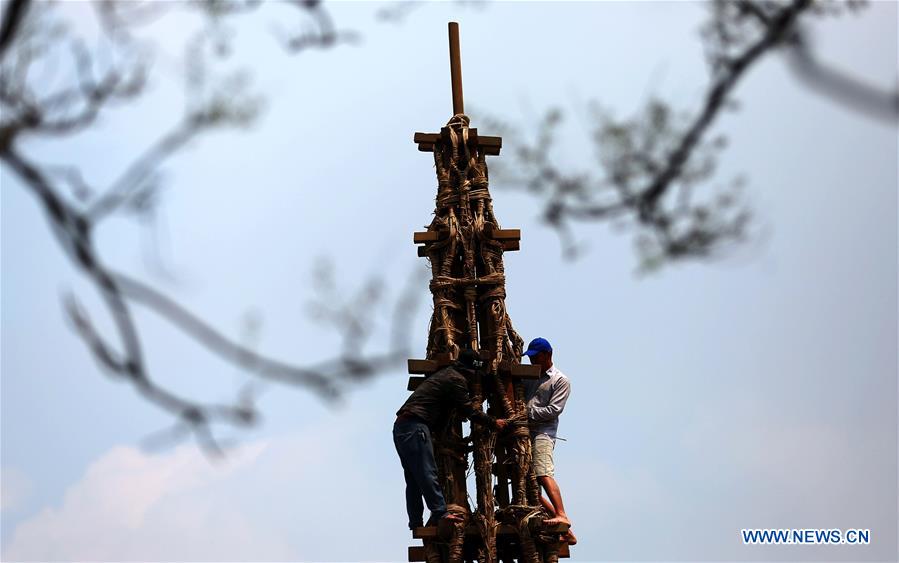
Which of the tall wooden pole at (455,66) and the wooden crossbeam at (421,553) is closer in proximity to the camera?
the wooden crossbeam at (421,553)

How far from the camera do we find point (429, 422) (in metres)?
11.1

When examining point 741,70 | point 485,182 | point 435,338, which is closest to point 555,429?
point 435,338

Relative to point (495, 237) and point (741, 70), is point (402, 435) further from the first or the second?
point (741, 70)

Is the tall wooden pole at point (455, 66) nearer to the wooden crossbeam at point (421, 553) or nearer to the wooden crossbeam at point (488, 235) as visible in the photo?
the wooden crossbeam at point (488, 235)

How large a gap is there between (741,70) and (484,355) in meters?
5.91

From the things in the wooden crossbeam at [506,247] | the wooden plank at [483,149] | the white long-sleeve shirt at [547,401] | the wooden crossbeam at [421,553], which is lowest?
the wooden crossbeam at [421,553]

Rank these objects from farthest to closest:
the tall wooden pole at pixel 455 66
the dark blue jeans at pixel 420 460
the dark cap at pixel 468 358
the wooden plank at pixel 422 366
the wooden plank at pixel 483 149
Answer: the tall wooden pole at pixel 455 66 → the wooden plank at pixel 483 149 → the wooden plank at pixel 422 366 → the dark cap at pixel 468 358 → the dark blue jeans at pixel 420 460

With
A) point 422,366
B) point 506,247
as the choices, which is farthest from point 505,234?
point 422,366

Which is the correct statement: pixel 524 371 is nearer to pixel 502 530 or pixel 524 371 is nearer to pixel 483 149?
pixel 502 530

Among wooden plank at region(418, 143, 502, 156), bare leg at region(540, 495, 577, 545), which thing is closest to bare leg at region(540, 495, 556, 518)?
bare leg at region(540, 495, 577, 545)

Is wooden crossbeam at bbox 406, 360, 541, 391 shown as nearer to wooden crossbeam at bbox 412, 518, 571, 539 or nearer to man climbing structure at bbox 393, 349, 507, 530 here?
man climbing structure at bbox 393, 349, 507, 530

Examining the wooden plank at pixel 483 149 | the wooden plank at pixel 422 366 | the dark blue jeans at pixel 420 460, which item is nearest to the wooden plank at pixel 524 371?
the wooden plank at pixel 422 366

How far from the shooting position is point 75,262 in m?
5.54

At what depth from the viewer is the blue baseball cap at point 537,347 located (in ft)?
38.0
